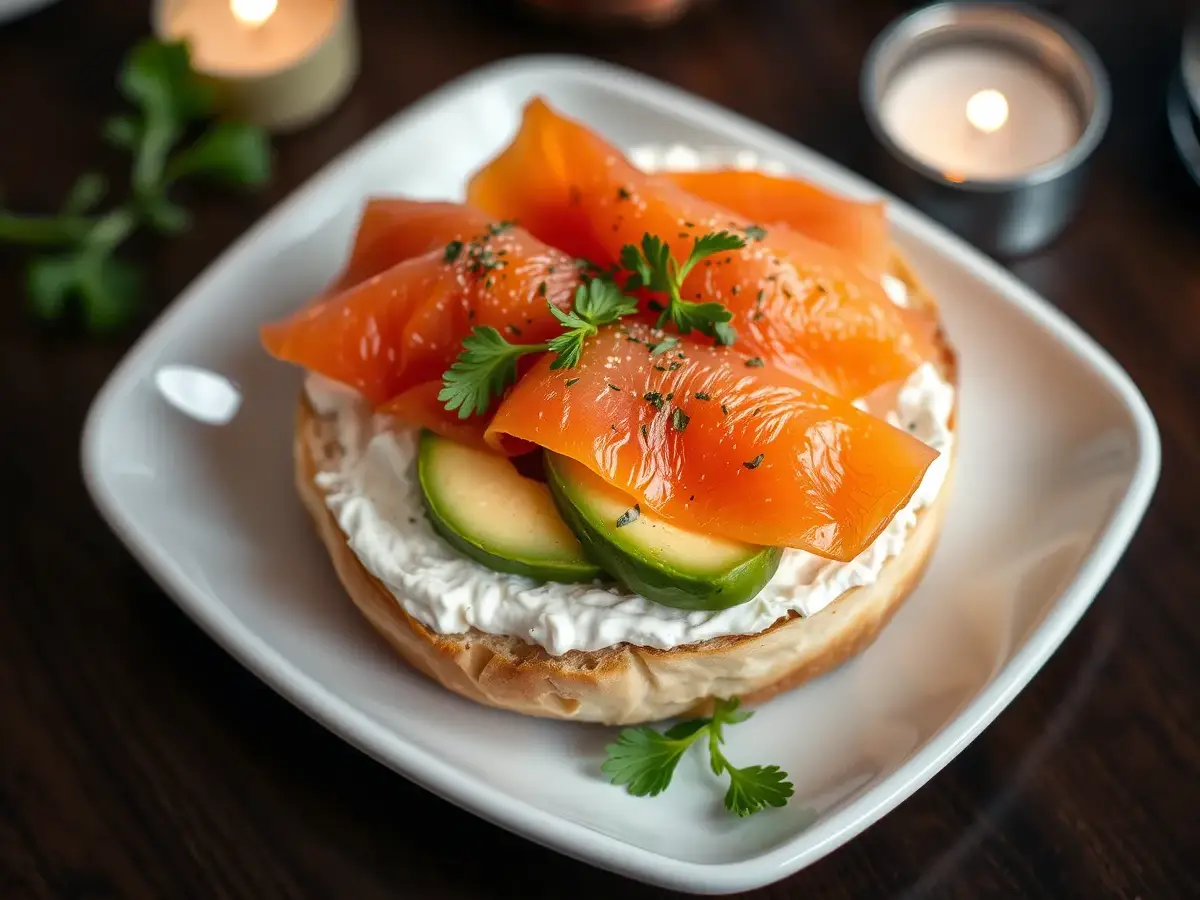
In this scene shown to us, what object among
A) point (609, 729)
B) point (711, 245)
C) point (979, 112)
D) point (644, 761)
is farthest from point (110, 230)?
point (979, 112)

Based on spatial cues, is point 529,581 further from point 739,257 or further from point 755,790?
point 739,257

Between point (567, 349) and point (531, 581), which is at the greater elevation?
point (567, 349)

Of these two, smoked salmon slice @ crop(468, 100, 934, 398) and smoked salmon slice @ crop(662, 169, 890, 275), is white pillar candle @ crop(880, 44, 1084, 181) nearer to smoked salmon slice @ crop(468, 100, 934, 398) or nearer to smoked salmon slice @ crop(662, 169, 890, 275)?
smoked salmon slice @ crop(662, 169, 890, 275)

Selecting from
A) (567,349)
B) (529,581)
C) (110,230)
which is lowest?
(529,581)

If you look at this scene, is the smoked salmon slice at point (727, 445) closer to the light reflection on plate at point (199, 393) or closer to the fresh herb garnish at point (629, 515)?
the fresh herb garnish at point (629, 515)

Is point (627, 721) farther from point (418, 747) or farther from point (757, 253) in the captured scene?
point (757, 253)

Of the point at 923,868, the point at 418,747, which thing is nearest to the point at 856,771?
the point at 923,868

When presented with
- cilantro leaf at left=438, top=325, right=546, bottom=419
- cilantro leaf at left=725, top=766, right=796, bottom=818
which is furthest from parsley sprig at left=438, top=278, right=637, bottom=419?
cilantro leaf at left=725, top=766, right=796, bottom=818
